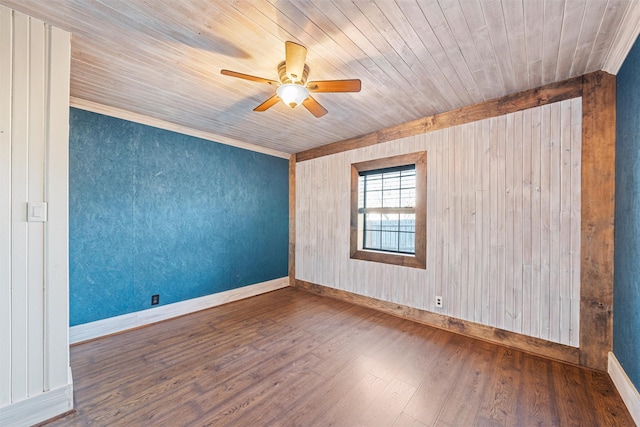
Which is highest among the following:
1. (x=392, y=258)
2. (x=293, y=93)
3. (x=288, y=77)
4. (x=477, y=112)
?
(x=477, y=112)

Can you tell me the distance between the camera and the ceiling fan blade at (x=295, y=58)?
157 centimetres

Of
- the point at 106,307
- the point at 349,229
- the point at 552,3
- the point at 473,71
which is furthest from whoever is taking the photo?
the point at 349,229

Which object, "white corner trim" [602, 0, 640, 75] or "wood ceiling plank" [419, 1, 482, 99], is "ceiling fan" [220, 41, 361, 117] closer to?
"wood ceiling plank" [419, 1, 482, 99]

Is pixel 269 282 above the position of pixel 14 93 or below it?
below

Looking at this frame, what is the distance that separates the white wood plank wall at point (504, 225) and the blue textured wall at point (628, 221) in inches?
10.2

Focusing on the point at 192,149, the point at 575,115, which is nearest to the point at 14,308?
the point at 192,149

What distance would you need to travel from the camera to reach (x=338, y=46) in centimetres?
178

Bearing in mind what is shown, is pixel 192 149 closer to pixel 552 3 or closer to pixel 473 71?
pixel 473 71

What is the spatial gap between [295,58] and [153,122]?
92.2 inches

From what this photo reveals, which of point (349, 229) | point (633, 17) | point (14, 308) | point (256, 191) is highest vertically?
point (633, 17)

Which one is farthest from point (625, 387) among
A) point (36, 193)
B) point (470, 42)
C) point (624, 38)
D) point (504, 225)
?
point (36, 193)

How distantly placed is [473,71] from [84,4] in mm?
2693

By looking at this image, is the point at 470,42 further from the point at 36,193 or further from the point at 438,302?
the point at 36,193

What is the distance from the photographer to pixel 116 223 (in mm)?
2818
